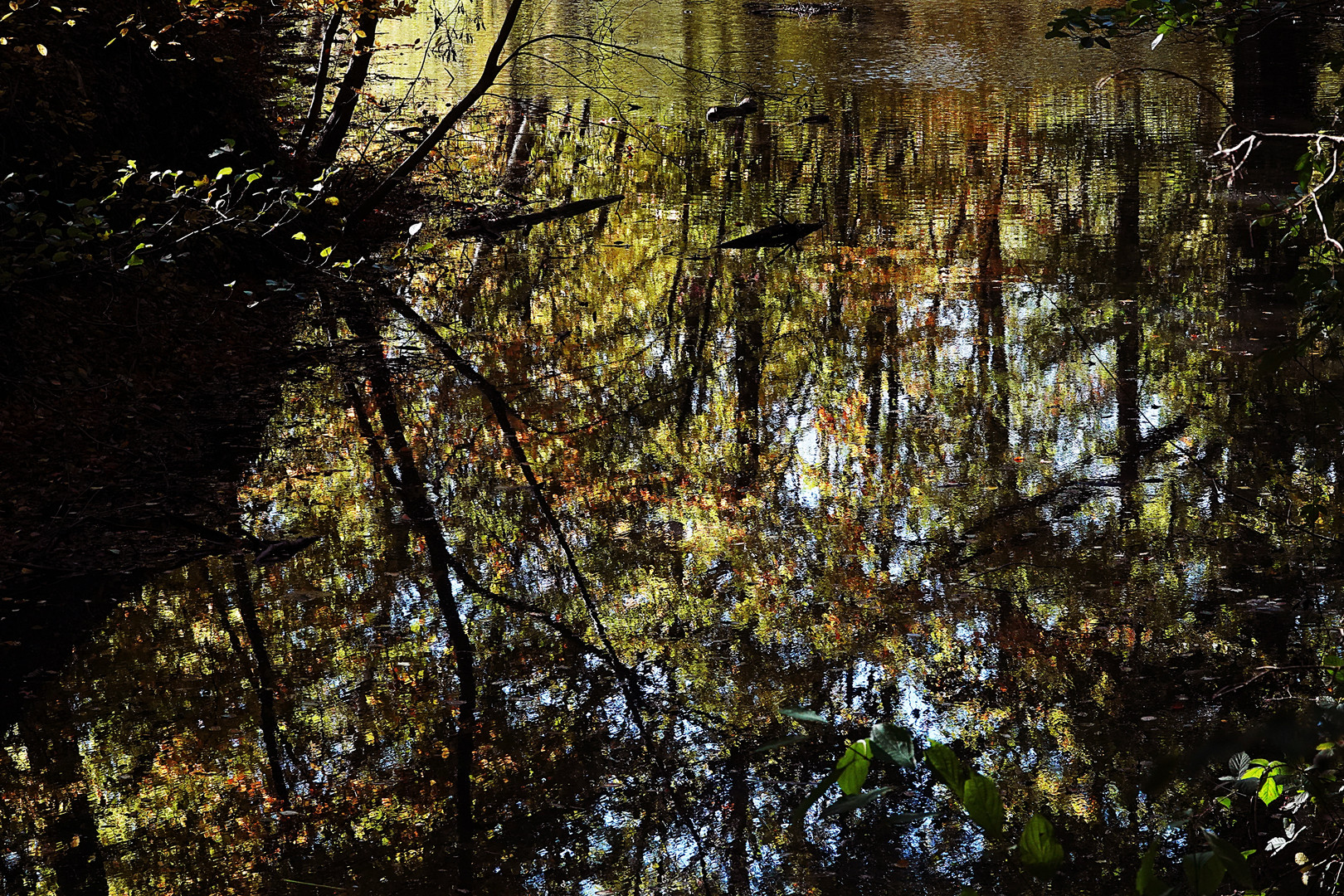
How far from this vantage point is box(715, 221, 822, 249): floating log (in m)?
11.4

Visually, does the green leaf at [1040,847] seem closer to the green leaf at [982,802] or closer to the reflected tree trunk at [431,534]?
the green leaf at [982,802]

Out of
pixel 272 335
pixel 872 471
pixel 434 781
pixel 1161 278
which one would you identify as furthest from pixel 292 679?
pixel 1161 278

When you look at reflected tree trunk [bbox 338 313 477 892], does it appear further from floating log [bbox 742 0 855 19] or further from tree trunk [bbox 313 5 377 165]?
floating log [bbox 742 0 855 19]

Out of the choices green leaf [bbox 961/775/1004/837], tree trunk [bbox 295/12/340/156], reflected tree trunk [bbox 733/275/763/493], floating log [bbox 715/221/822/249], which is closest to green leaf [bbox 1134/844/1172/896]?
green leaf [bbox 961/775/1004/837]

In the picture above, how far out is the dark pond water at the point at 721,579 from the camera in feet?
13.8

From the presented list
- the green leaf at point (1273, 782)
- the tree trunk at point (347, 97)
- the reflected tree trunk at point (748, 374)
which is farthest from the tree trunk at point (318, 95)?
the green leaf at point (1273, 782)

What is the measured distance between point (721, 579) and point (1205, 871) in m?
4.37

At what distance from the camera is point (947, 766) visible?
1527 millimetres

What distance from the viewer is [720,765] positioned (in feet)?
14.9

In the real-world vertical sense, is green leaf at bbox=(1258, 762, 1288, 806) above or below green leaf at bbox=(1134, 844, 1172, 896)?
below

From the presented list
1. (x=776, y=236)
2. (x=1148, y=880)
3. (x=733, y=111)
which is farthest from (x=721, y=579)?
(x=733, y=111)

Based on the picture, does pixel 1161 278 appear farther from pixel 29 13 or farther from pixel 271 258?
pixel 29 13

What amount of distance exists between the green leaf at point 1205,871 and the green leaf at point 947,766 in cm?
36

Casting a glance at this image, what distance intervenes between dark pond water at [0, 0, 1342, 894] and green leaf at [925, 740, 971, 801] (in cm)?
13
